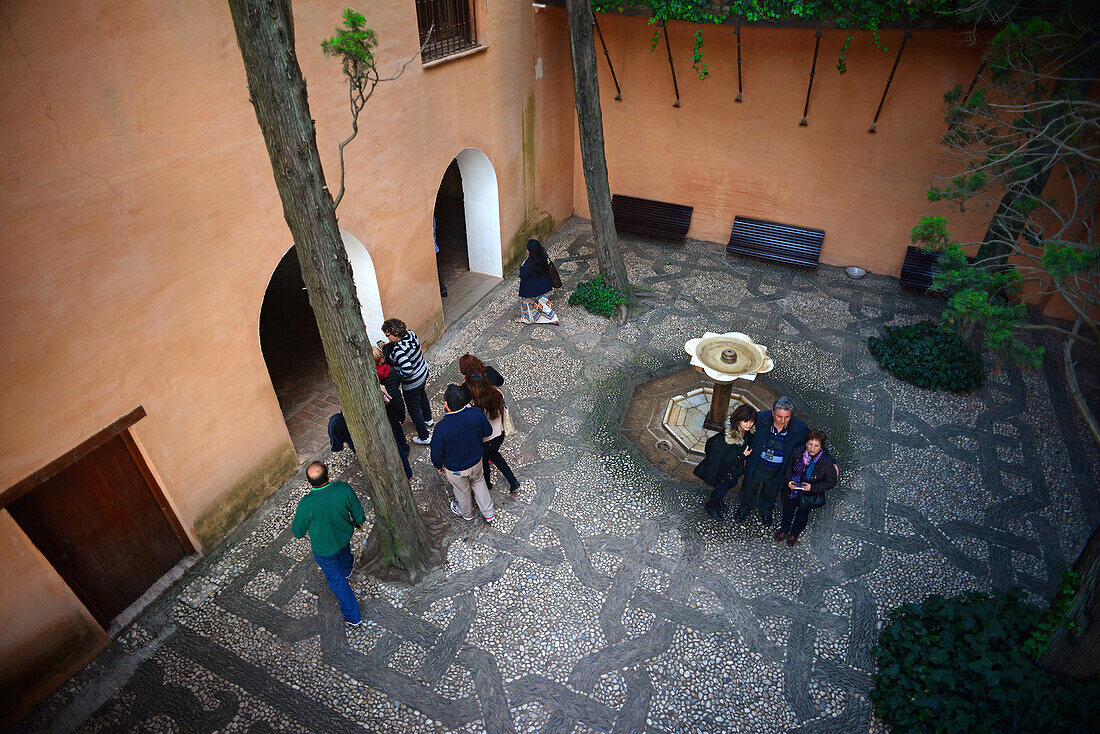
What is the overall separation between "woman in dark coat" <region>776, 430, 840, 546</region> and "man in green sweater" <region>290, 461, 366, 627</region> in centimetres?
394

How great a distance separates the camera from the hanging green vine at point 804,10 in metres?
8.25

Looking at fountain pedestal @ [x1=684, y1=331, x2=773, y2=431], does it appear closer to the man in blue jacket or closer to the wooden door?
the man in blue jacket

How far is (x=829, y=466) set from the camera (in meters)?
5.65

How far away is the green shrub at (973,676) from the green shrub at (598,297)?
232 inches

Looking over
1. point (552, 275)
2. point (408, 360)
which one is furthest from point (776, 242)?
point (408, 360)

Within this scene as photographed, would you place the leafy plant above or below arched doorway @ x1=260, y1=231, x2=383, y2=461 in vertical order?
above

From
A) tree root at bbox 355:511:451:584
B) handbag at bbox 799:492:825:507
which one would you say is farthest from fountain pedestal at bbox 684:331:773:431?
tree root at bbox 355:511:451:584

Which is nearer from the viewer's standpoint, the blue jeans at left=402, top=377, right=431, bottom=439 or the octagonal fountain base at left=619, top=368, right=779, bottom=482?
the blue jeans at left=402, top=377, right=431, bottom=439

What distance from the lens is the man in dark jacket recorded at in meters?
5.75

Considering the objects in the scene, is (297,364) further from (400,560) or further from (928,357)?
(928,357)

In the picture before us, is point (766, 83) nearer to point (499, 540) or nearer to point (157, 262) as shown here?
point (499, 540)

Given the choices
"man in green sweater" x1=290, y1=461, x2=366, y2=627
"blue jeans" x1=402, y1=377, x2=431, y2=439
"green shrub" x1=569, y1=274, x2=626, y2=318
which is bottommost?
"green shrub" x1=569, y1=274, x2=626, y2=318

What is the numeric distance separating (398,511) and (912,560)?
198 inches

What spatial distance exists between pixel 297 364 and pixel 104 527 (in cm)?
385
